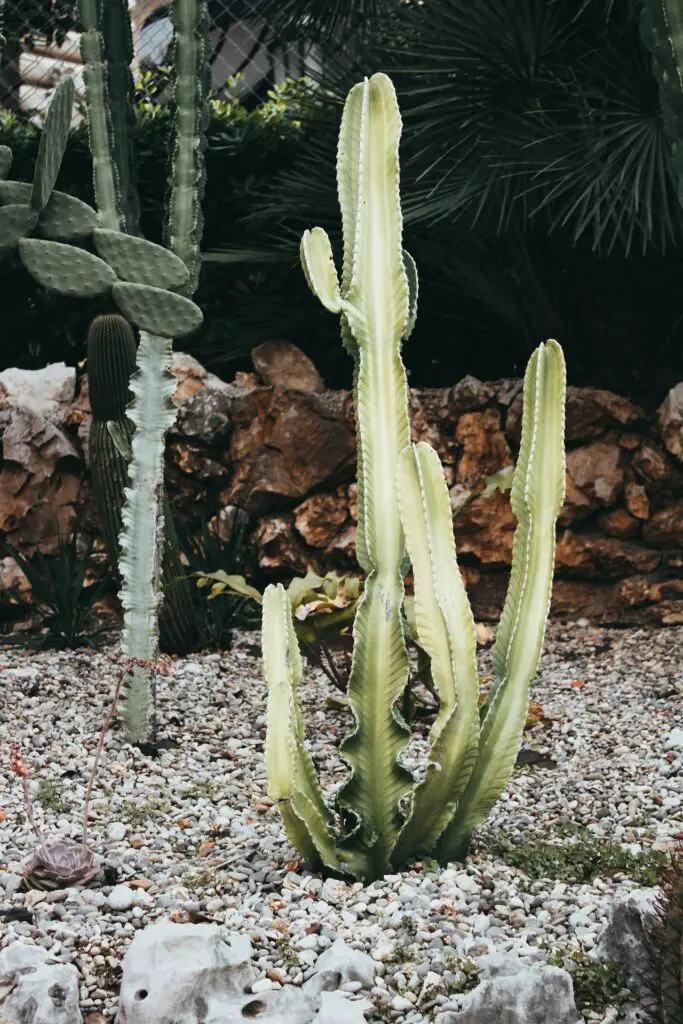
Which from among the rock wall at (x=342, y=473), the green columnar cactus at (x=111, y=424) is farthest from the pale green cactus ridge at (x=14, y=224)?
the rock wall at (x=342, y=473)

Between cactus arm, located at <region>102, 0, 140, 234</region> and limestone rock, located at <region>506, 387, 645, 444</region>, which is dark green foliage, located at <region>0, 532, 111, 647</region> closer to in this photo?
cactus arm, located at <region>102, 0, 140, 234</region>

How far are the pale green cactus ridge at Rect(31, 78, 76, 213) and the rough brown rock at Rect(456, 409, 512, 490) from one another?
7.81 ft

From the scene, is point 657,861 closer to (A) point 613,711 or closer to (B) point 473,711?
(B) point 473,711

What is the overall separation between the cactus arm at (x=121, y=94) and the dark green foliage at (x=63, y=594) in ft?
4.84

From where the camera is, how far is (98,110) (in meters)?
3.78

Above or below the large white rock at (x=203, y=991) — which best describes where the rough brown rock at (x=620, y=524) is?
above

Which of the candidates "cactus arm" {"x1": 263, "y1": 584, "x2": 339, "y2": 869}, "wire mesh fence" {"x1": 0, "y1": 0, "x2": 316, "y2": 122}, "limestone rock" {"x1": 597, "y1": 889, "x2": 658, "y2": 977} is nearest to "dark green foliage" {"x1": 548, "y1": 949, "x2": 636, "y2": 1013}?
"limestone rock" {"x1": 597, "y1": 889, "x2": 658, "y2": 977}

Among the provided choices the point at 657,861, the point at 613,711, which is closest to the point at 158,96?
the point at 613,711

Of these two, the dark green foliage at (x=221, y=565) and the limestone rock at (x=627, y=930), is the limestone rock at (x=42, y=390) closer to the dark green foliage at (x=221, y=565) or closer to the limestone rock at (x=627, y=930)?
the dark green foliage at (x=221, y=565)

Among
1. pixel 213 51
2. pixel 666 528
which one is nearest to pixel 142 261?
pixel 666 528

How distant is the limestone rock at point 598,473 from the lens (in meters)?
5.27

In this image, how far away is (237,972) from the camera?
2033mm

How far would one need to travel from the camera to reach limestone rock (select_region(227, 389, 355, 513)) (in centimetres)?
535

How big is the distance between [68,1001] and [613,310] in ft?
14.1
